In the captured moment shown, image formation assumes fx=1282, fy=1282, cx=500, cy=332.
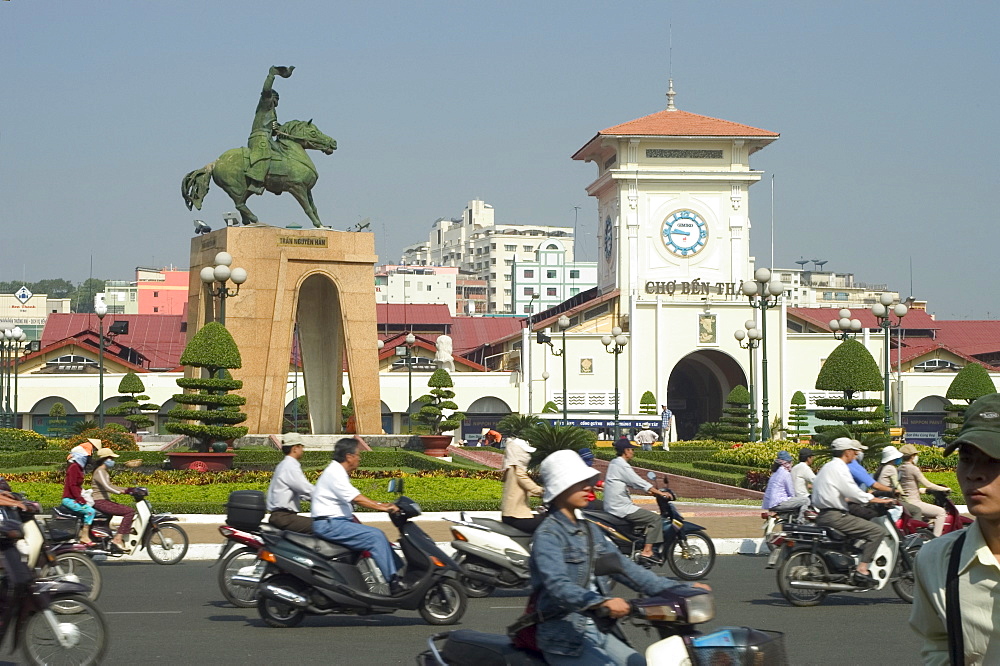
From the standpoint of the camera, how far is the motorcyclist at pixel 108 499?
46.1 feet

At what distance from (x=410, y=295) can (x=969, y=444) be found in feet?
375

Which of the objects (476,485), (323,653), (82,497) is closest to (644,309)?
(476,485)

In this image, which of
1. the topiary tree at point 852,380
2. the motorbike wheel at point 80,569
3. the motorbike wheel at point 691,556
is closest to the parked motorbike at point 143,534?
the motorbike wheel at point 80,569

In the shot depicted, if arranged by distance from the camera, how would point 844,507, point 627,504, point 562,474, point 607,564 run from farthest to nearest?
1. point 627,504
2. point 844,507
3. point 607,564
4. point 562,474

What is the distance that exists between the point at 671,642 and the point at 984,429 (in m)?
2.15

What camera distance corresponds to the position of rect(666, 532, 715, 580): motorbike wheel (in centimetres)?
1335

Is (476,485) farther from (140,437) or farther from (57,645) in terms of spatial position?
(140,437)

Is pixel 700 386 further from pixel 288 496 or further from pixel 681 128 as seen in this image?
pixel 288 496

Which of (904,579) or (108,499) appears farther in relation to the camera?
(108,499)

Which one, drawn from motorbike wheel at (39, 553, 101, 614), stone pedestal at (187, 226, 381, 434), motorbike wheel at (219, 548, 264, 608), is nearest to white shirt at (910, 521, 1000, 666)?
motorbike wheel at (219, 548, 264, 608)

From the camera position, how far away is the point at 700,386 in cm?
6769

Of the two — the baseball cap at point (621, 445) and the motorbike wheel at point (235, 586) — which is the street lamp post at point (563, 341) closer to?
the baseball cap at point (621, 445)

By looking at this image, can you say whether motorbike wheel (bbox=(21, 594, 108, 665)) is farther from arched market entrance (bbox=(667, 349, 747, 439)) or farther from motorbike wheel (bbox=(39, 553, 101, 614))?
arched market entrance (bbox=(667, 349, 747, 439))

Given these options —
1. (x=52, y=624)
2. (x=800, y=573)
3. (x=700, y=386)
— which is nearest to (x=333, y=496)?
(x=52, y=624)
